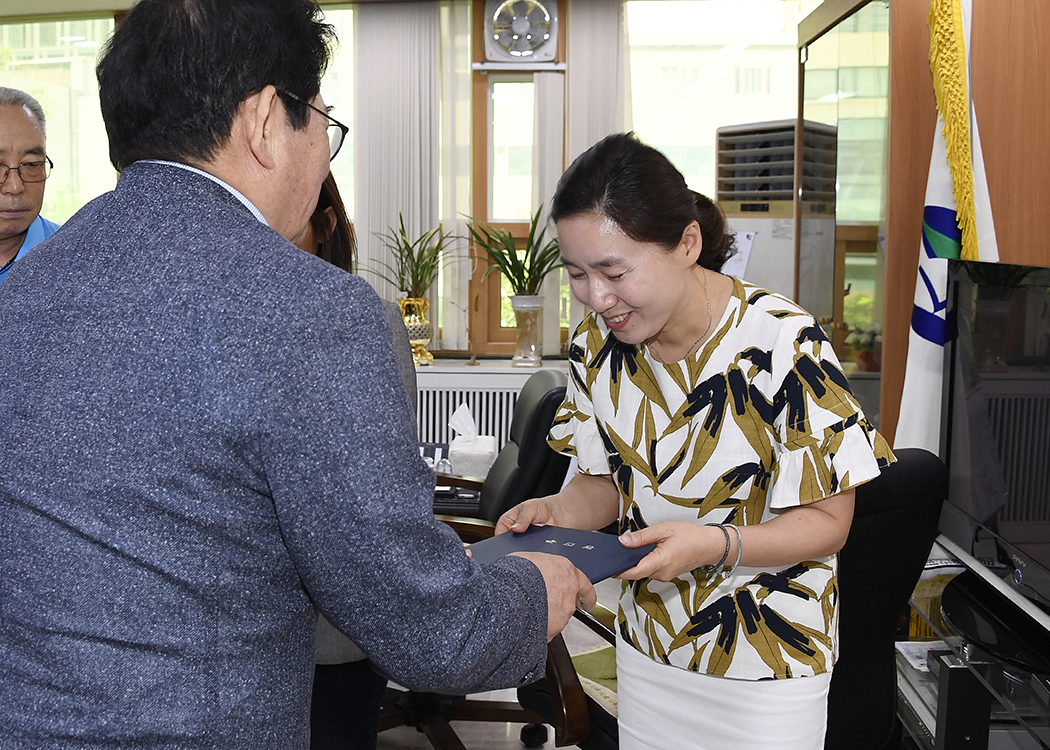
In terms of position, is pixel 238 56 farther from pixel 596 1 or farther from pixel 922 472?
pixel 596 1

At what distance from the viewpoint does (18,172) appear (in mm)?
2139

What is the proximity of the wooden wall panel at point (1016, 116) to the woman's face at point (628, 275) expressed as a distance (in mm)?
1212

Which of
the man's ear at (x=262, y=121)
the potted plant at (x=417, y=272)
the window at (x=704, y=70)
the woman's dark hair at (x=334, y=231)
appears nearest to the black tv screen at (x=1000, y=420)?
the woman's dark hair at (x=334, y=231)

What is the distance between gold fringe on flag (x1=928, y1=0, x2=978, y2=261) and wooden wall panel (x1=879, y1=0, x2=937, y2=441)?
263 mm

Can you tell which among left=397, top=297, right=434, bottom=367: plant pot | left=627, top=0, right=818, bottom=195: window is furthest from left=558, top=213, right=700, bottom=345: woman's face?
left=627, top=0, right=818, bottom=195: window

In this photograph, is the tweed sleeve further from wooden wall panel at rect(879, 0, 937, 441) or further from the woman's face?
wooden wall panel at rect(879, 0, 937, 441)

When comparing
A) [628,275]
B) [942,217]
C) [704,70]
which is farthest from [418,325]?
[628,275]

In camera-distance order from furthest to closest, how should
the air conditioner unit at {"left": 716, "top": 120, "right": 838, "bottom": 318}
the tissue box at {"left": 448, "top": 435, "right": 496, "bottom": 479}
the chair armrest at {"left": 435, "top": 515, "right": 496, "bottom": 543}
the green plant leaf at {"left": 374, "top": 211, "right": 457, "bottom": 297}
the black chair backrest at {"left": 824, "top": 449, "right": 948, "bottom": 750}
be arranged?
the green plant leaf at {"left": 374, "top": 211, "right": 457, "bottom": 297} → the air conditioner unit at {"left": 716, "top": 120, "right": 838, "bottom": 318} → the tissue box at {"left": 448, "top": 435, "right": 496, "bottom": 479} → the chair armrest at {"left": 435, "top": 515, "right": 496, "bottom": 543} → the black chair backrest at {"left": 824, "top": 449, "right": 948, "bottom": 750}

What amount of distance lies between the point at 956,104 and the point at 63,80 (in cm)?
463

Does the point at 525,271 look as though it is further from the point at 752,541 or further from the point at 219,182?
the point at 219,182

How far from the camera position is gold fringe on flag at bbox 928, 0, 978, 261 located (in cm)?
230

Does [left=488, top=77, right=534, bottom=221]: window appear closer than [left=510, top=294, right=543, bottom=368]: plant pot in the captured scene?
No

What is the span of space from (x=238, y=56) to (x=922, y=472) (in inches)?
54.6

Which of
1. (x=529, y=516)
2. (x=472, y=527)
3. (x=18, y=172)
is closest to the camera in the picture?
(x=529, y=516)
